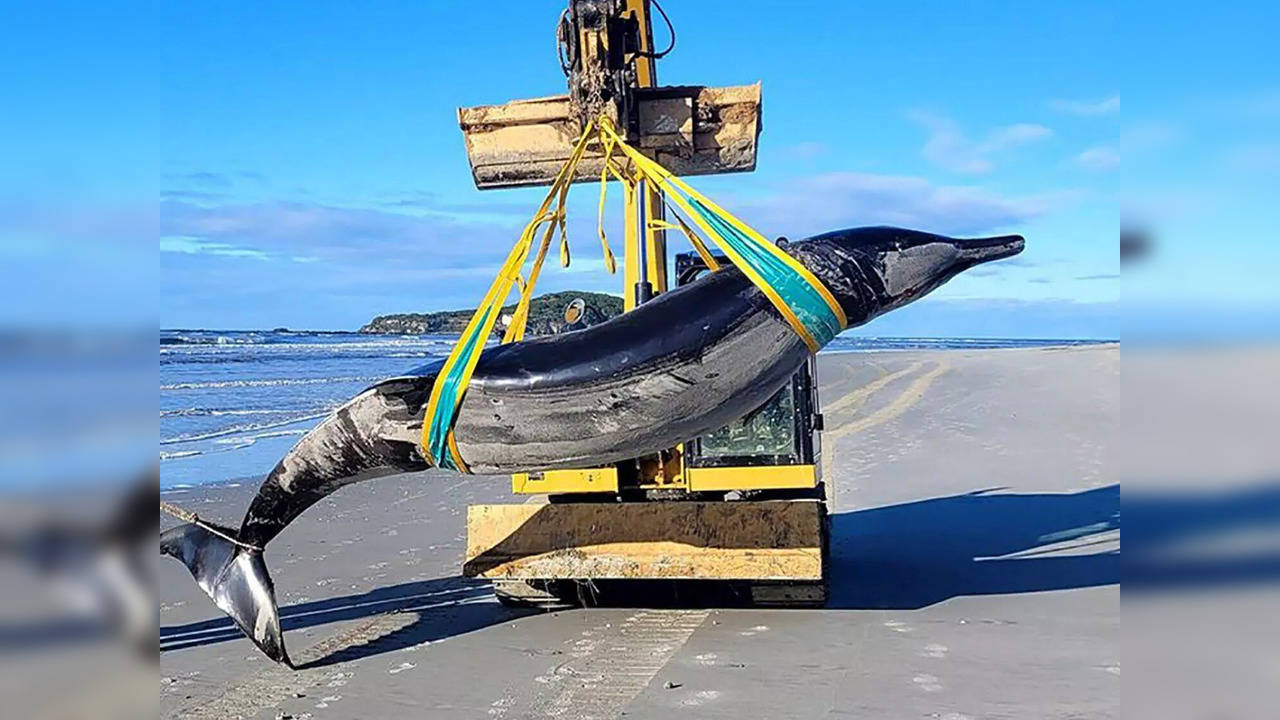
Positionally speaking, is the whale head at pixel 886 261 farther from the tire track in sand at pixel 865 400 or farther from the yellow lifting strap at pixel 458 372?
the tire track in sand at pixel 865 400

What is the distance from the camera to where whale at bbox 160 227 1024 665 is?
15.3 ft

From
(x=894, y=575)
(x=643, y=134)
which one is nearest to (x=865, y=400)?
(x=894, y=575)

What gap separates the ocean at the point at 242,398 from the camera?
14875 mm

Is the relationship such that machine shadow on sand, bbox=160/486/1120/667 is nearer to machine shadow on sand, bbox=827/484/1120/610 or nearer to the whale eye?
machine shadow on sand, bbox=827/484/1120/610

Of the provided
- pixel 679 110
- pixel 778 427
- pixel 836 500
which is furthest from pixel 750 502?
pixel 836 500

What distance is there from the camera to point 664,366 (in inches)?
183

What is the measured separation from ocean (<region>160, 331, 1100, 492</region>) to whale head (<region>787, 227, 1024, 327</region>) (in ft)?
8.82

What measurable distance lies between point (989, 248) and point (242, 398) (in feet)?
75.3

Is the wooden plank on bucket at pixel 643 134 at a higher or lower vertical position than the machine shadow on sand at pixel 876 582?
higher

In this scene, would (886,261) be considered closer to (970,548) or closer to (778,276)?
(778,276)

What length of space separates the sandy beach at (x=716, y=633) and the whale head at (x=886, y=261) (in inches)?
44.7

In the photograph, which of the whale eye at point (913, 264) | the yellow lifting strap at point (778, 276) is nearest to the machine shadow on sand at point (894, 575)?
the whale eye at point (913, 264)
